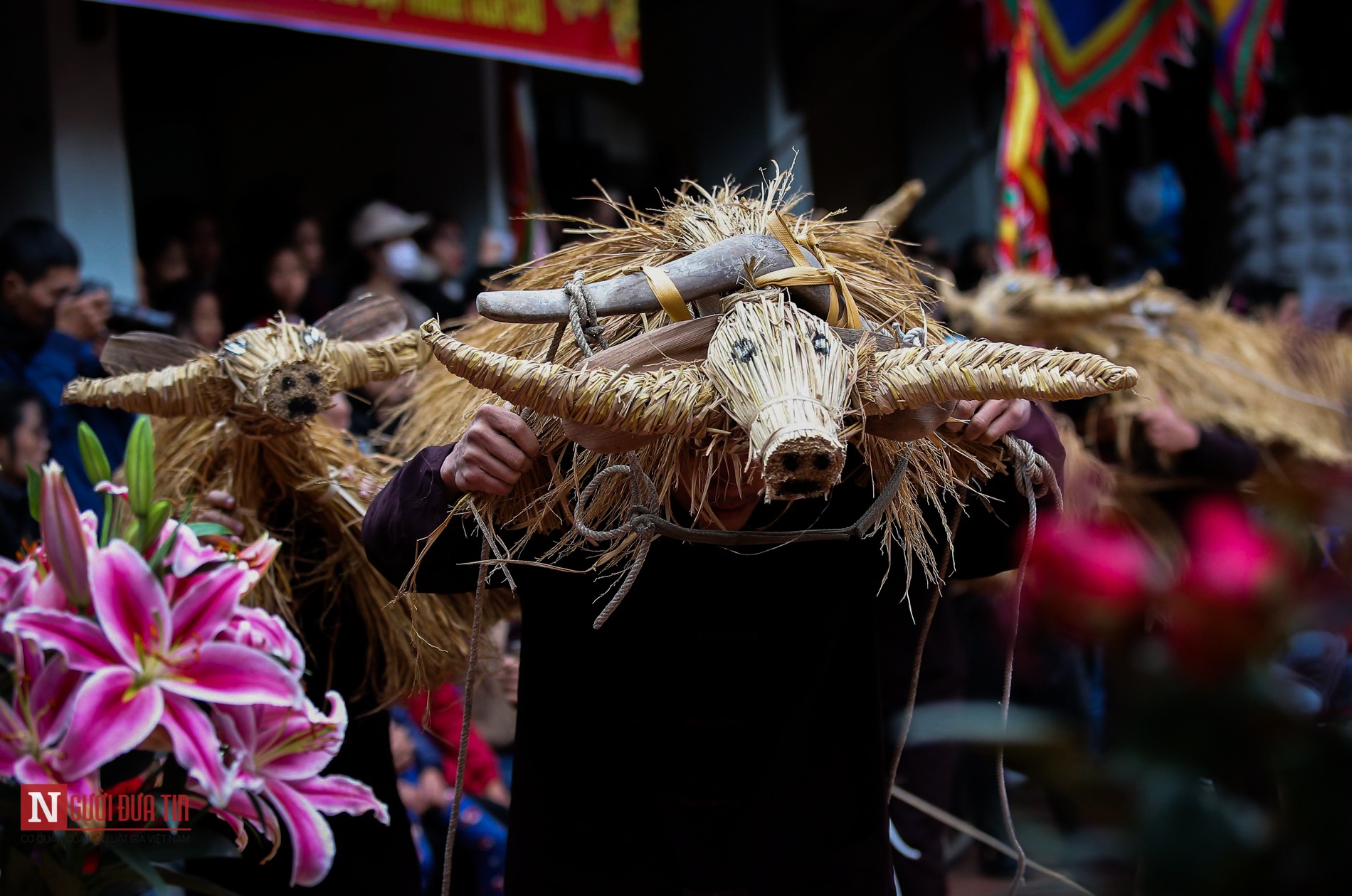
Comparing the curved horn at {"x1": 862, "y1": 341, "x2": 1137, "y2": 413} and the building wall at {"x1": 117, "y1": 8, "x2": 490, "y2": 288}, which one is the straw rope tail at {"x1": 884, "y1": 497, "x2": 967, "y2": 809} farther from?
the building wall at {"x1": 117, "y1": 8, "x2": 490, "y2": 288}

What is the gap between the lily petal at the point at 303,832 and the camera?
1.65 meters

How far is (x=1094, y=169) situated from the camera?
31.7ft

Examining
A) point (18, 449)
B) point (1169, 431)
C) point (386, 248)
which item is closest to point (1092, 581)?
point (1169, 431)

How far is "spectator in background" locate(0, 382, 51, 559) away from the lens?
10.6ft

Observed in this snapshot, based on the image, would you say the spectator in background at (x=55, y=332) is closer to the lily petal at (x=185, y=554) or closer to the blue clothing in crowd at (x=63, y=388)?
the blue clothing in crowd at (x=63, y=388)

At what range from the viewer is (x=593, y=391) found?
1.46 m

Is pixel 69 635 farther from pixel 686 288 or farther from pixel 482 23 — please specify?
pixel 482 23

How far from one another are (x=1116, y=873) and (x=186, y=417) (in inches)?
80.4

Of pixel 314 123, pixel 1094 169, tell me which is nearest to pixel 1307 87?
pixel 1094 169

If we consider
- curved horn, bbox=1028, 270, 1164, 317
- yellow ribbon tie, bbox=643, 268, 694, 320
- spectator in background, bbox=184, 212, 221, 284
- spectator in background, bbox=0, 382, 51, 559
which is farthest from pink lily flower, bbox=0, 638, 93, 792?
spectator in background, bbox=184, 212, 221, 284

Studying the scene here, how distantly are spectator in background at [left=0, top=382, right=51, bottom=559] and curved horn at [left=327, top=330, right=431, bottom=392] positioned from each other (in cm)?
136

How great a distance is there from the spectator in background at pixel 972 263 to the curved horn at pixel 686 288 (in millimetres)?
6024

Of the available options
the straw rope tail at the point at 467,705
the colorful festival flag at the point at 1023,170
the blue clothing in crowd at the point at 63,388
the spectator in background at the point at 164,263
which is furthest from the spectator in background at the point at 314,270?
the straw rope tail at the point at 467,705

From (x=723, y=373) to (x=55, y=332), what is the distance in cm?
278
